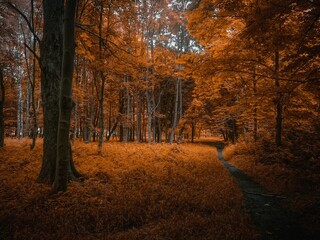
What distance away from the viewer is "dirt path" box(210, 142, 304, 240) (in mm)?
4180

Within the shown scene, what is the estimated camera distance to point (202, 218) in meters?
4.55

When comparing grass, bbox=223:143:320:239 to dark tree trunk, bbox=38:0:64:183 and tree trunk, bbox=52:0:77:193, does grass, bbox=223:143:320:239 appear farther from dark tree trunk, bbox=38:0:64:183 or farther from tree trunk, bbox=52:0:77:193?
dark tree trunk, bbox=38:0:64:183

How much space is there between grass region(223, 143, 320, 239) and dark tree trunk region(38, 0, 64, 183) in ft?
24.8

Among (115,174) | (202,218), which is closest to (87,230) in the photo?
(202,218)

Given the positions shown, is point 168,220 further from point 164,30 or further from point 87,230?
point 164,30

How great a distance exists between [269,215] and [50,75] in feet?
26.3

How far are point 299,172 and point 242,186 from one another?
2356 millimetres

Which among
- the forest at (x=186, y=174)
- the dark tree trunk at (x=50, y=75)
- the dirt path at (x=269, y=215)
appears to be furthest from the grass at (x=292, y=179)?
the dark tree trunk at (x=50, y=75)

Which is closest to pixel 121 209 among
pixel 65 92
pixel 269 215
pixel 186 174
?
pixel 65 92

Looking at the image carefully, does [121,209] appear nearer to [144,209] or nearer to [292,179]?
[144,209]

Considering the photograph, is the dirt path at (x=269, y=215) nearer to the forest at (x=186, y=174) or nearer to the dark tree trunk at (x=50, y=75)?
the forest at (x=186, y=174)

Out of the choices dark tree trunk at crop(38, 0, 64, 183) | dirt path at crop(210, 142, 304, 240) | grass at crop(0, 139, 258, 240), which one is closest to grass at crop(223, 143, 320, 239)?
dirt path at crop(210, 142, 304, 240)

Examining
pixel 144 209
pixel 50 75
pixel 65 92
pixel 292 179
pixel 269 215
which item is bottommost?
pixel 269 215

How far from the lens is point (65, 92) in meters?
5.09
